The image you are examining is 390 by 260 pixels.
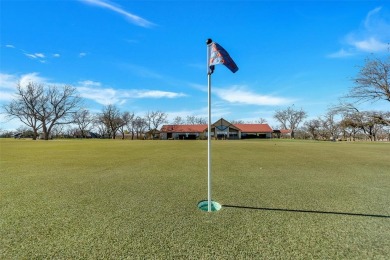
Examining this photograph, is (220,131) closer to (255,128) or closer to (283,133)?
(255,128)

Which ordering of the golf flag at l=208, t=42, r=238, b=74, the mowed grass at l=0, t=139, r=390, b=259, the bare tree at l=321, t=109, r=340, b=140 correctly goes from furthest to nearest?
the bare tree at l=321, t=109, r=340, b=140 < the golf flag at l=208, t=42, r=238, b=74 < the mowed grass at l=0, t=139, r=390, b=259

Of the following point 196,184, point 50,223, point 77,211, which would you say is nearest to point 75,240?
point 50,223

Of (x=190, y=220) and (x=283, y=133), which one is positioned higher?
(x=283, y=133)

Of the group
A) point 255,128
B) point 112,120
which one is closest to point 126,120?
point 112,120

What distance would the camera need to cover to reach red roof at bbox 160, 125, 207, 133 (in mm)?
74062

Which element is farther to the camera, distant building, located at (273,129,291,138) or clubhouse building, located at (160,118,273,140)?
distant building, located at (273,129,291,138)

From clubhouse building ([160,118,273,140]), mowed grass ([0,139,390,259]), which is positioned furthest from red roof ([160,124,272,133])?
mowed grass ([0,139,390,259])

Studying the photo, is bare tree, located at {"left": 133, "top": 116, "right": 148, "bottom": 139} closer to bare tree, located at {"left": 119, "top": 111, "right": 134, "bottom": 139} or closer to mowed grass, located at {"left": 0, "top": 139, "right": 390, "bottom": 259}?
bare tree, located at {"left": 119, "top": 111, "right": 134, "bottom": 139}

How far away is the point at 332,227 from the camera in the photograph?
3330mm

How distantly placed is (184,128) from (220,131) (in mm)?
13644

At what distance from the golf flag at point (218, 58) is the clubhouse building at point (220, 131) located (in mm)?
63632

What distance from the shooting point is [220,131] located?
227 ft

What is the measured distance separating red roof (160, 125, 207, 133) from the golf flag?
6877cm

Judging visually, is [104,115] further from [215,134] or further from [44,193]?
[44,193]
